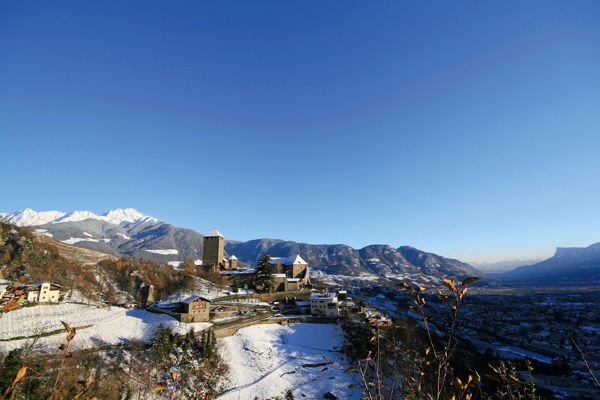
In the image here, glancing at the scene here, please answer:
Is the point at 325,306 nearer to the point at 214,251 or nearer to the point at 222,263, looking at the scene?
the point at 222,263

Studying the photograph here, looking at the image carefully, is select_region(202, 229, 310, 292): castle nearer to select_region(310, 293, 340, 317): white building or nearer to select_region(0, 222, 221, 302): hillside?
select_region(0, 222, 221, 302): hillside

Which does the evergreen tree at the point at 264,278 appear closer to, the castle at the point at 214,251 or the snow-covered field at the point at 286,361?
the snow-covered field at the point at 286,361

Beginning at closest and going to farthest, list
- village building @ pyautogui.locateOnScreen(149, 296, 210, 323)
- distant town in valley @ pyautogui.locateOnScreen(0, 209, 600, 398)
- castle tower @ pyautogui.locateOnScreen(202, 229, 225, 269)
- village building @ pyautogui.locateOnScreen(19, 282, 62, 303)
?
distant town in valley @ pyautogui.locateOnScreen(0, 209, 600, 398) < village building @ pyautogui.locateOnScreen(19, 282, 62, 303) < village building @ pyautogui.locateOnScreen(149, 296, 210, 323) < castle tower @ pyautogui.locateOnScreen(202, 229, 225, 269)

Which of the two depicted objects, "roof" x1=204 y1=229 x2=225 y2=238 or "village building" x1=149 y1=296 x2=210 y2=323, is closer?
"village building" x1=149 y1=296 x2=210 y2=323

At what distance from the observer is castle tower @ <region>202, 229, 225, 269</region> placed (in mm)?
65625

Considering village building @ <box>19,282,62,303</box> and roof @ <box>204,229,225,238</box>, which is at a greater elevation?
roof @ <box>204,229,225,238</box>

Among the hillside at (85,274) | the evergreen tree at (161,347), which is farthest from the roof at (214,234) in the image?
the evergreen tree at (161,347)

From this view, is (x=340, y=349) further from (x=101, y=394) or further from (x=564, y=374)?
(x=564, y=374)

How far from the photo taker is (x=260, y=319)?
42438 millimetres

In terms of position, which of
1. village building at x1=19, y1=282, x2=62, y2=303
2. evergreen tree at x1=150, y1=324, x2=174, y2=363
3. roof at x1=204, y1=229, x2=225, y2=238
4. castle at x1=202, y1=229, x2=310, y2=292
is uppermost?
roof at x1=204, y1=229, x2=225, y2=238

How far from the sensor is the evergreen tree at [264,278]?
2152 inches

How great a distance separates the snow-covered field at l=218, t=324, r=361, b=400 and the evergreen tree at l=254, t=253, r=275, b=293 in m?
12.9

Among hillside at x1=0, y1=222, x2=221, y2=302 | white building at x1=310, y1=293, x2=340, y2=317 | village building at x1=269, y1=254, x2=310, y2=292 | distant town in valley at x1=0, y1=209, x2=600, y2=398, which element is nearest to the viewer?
distant town in valley at x1=0, y1=209, x2=600, y2=398

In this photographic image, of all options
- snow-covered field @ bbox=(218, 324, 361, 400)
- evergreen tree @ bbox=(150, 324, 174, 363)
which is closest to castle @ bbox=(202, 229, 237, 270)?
snow-covered field @ bbox=(218, 324, 361, 400)
